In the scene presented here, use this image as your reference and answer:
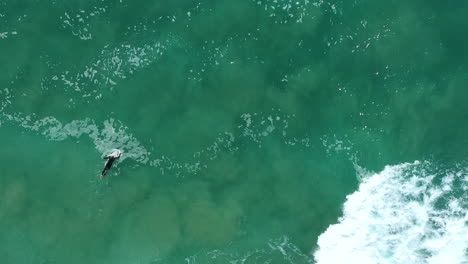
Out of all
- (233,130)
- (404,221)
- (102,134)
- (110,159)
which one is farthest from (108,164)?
(404,221)

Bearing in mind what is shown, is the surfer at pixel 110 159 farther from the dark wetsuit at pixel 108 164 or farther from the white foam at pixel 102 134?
the white foam at pixel 102 134

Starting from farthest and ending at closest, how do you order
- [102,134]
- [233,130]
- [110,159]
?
[233,130]
[102,134]
[110,159]

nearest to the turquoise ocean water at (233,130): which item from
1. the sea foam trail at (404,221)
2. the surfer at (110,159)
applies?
the sea foam trail at (404,221)

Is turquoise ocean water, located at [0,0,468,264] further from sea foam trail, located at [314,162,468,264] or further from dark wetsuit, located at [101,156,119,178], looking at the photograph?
dark wetsuit, located at [101,156,119,178]

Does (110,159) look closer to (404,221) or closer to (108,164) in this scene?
(108,164)

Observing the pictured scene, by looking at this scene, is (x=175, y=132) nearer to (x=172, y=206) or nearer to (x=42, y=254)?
(x=172, y=206)

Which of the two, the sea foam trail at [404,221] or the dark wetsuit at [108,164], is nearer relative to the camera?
the sea foam trail at [404,221]
